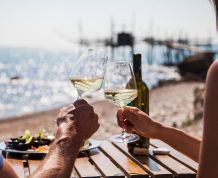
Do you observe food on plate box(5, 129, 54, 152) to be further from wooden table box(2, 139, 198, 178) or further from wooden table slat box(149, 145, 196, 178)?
wooden table slat box(149, 145, 196, 178)

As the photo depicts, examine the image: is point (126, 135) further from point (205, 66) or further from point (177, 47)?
point (177, 47)

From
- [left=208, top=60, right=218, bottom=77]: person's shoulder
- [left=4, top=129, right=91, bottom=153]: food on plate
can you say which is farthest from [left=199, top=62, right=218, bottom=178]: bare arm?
[left=4, top=129, right=91, bottom=153]: food on plate

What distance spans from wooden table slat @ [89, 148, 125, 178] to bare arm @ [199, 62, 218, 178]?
2.43ft

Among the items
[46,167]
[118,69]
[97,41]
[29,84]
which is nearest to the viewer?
[46,167]

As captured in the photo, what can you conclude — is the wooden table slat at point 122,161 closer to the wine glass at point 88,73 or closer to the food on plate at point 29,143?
the food on plate at point 29,143

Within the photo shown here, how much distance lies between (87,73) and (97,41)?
2566 inches

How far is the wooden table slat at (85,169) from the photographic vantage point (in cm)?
233

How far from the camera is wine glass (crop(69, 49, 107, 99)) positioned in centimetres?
211

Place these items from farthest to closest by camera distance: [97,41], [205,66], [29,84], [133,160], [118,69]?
1. [97,41]
2. [29,84]
3. [205,66]
4. [133,160]
5. [118,69]

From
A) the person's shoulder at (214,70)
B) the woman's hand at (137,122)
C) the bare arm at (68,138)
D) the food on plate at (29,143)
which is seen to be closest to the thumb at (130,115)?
the woman's hand at (137,122)

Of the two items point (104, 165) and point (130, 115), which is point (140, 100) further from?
point (104, 165)

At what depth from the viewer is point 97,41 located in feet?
220

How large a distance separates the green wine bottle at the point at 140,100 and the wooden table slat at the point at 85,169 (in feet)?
1.02

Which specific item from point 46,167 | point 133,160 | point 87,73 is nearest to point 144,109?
point 133,160
